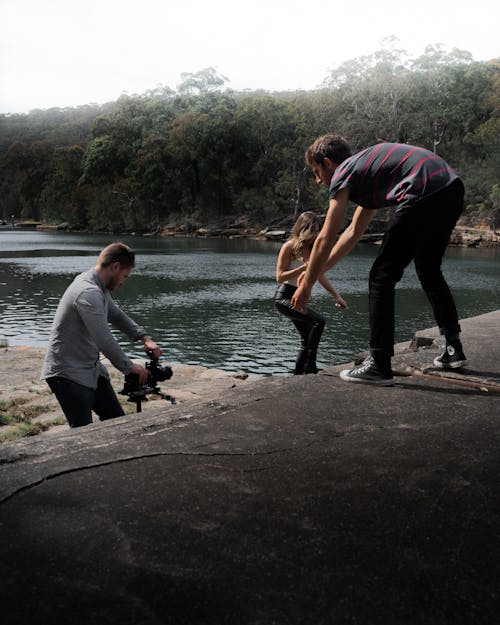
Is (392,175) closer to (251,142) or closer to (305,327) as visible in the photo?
(305,327)

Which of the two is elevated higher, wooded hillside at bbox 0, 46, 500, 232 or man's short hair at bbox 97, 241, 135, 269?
wooded hillside at bbox 0, 46, 500, 232

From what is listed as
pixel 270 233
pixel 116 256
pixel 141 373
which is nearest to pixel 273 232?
pixel 270 233

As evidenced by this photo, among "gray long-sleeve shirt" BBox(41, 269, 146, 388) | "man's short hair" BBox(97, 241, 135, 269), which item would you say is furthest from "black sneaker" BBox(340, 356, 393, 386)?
"man's short hair" BBox(97, 241, 135, 269)

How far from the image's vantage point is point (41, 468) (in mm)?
2645

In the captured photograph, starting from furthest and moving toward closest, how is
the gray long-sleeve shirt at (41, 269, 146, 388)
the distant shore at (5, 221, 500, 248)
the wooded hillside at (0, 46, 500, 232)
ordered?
the wooded hillside at (0, 46, 500, 232)
the distant shore at (5, 221, 500, 248)
the gray long-sleeve shirt at (41, 269, 146, 388)

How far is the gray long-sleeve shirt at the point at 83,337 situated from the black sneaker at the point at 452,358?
2.25 metres

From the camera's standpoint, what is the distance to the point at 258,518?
7.30 feet

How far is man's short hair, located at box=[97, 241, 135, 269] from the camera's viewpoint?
4.31 m

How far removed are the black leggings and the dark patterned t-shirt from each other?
222cm

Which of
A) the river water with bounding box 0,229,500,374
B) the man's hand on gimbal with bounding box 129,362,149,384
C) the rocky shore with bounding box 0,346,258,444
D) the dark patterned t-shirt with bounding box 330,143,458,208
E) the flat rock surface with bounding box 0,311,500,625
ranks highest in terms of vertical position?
the dark patterned t-shirt with bounding box 330,143,458,208

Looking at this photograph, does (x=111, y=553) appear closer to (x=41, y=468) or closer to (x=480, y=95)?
(x=41, y=468)

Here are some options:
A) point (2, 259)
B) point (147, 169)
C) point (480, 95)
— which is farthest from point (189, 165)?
point (2, 259)

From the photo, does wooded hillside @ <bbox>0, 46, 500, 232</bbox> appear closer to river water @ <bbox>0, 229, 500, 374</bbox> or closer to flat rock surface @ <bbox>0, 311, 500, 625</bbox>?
river water @ <bbox>0, 229, 500, 374</bbox>

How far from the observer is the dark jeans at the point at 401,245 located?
3.89 metres
